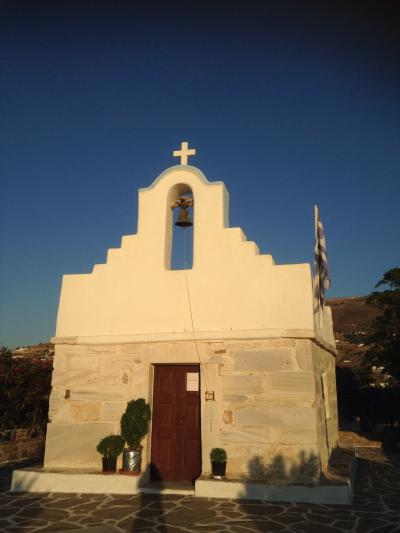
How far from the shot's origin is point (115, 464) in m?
7.54

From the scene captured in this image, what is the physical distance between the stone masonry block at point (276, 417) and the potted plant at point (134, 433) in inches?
64.1

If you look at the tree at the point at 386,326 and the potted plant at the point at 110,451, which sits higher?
the tree at the point at 386,326

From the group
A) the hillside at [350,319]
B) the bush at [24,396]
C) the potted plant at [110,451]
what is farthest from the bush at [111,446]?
the hillside at [350,319]

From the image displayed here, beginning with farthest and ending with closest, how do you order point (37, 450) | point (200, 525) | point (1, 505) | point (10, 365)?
point (10, 365), point (37, 450), point (1, 505), point (200, 525)

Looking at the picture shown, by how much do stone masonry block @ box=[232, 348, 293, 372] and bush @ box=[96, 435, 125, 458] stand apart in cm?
237

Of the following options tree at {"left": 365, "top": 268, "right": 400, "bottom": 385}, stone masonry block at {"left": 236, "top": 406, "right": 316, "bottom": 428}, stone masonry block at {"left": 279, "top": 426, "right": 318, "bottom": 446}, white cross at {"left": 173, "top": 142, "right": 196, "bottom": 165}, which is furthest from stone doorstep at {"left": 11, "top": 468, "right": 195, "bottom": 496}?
tree at {"left": 365, "top": 268, "right": 400, "bottom": 385}

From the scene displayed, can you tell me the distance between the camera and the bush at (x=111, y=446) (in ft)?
24.6

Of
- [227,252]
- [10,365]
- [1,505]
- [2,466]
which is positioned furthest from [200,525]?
[10,365]

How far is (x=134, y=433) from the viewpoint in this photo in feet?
24.6

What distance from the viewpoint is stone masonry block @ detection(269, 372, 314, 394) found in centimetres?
716

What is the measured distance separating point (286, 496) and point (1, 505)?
14.0 feet

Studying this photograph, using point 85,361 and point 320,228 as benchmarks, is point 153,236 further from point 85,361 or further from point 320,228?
point 320,228

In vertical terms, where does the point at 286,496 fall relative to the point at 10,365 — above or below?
below

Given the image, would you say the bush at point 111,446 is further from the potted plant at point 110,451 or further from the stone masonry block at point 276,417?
the stone masonry block at point 276,417
